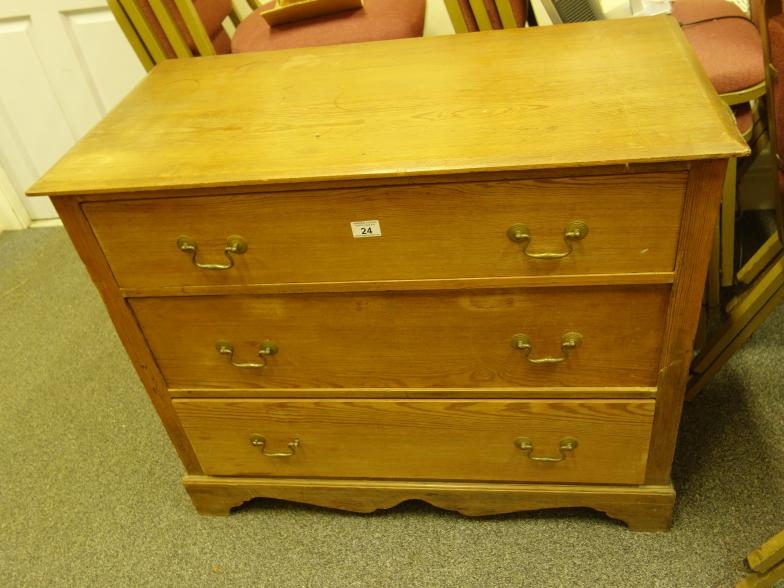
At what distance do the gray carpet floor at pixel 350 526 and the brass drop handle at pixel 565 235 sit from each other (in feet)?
2.01

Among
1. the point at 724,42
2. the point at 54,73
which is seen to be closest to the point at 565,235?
the point at 724,42

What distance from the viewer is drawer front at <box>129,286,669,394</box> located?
3.03 feet

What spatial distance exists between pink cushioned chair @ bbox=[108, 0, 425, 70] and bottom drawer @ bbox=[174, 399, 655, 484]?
2.56 feet

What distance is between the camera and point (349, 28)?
54.5 inches

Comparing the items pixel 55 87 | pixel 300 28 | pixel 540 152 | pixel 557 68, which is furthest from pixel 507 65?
pixel 55 87

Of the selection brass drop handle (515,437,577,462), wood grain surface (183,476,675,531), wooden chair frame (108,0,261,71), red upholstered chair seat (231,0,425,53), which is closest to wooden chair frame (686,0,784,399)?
wood grain surface (183,476,675,531)

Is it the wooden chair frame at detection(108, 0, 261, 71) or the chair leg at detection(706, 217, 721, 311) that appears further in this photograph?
the chair leg at detection(706, 217, 721, 311)

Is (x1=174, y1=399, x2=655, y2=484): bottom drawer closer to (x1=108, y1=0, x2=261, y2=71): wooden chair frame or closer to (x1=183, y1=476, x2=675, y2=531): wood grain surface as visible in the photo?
(x1=183, y1=476, x2=675, y2=531): wood grain surface

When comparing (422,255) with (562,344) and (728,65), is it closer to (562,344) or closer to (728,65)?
(562,344)

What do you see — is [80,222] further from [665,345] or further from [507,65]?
[665,345]

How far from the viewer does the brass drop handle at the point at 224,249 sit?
894mm

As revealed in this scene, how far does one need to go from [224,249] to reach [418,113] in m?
0.33

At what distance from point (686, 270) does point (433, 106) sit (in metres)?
0.41

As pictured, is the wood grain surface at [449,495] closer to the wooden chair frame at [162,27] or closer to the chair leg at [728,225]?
the chair leg at [728,225]
